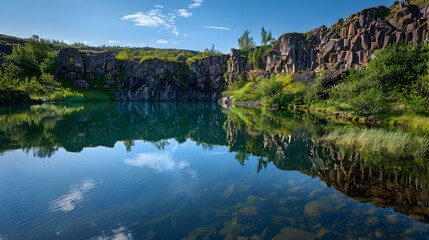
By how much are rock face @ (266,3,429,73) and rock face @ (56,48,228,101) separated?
41.6 m

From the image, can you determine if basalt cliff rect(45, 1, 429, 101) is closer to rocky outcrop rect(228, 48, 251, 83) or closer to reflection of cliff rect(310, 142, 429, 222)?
rocky outcrop rect(228, 48, 251, 83)

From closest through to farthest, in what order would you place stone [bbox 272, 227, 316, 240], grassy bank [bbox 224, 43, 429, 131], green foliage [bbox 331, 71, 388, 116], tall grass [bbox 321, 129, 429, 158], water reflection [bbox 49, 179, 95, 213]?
stone [bbox 272, 227, 316, 240], water reflection [bbox 49, 179, 95, 213], tall grass [bbox 321, 129, 429, 158], grassy bank [bbox 224, 43, 429, 131], green foliage [bbox 331, 71, 388, 116]

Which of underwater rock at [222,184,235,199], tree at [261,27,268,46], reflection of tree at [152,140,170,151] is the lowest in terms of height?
reflection of tree at [152,140,170,151]

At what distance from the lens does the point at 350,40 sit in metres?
109

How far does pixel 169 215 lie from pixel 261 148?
1896cm

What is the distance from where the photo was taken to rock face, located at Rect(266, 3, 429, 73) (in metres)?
95.4

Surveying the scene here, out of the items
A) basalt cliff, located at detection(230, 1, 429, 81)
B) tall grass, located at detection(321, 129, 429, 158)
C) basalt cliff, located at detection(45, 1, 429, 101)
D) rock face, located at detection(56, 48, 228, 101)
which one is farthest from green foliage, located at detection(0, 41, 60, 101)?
basalt cliff, located at detection(230, 1, 429, 81)

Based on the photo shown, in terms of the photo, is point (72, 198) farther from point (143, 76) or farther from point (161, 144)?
point (143, 76)

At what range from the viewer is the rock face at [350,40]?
9538 centimetres

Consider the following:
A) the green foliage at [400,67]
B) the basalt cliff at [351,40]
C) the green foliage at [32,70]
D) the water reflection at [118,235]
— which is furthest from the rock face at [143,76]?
the water reflection at [118,235]

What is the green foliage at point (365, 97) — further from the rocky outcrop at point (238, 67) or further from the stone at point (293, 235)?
the rocky outcrop at point (238, 67)

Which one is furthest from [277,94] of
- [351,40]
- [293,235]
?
[293,235]

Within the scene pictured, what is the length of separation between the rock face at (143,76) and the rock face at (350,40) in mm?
41599

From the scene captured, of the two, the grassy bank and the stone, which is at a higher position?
the grassy bank
